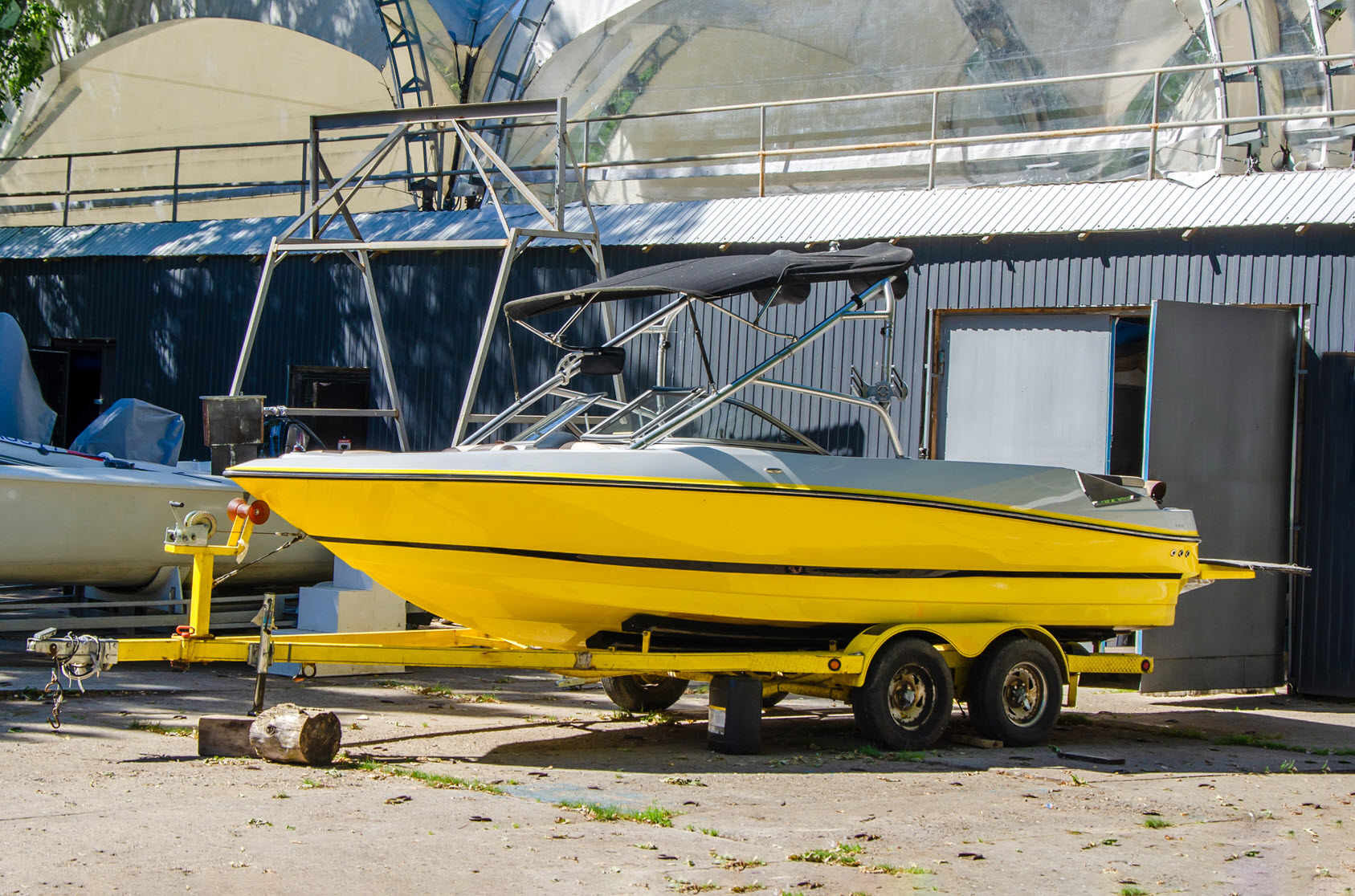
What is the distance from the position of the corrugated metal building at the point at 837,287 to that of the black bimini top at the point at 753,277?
3722 millimetres

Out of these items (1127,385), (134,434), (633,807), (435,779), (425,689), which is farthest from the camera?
(134,434)

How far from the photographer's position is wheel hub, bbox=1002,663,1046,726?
25.9 ft

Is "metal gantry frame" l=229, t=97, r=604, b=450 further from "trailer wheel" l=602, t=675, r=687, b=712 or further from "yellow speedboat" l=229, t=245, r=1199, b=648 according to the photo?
"trailer wheel" l=602, t=675, r=687, b=712

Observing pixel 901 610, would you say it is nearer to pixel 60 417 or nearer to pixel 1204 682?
pixel 1204 682

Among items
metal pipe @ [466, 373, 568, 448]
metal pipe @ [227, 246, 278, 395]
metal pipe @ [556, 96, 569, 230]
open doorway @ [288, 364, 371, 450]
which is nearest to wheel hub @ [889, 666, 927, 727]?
metal pipe @ [466, 373, 568, 448]

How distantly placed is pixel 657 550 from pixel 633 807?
1468mm

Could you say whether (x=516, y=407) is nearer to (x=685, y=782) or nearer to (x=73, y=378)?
(x=685, y=782)

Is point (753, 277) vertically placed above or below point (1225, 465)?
above

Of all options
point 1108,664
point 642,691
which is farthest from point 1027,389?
point 642,691

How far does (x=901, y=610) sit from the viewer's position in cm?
745

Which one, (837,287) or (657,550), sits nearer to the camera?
(657,550)

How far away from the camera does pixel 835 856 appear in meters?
Answer: 4.96

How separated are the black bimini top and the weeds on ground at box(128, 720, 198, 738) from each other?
3.07 m

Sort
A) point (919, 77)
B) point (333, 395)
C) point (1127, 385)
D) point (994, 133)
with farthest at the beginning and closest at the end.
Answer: point (919, 77) < point (994, 133) < point (333, 395) < point (1127, 385)
